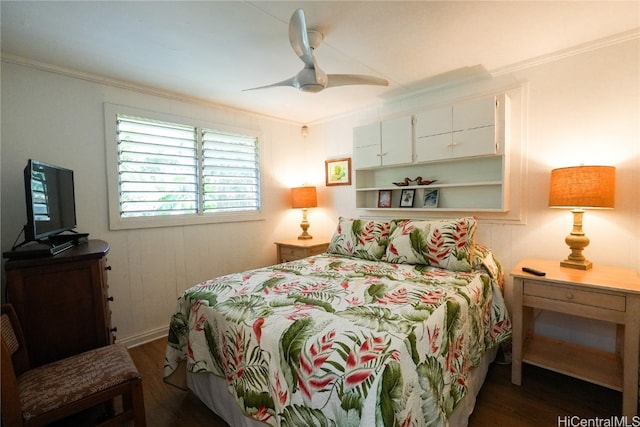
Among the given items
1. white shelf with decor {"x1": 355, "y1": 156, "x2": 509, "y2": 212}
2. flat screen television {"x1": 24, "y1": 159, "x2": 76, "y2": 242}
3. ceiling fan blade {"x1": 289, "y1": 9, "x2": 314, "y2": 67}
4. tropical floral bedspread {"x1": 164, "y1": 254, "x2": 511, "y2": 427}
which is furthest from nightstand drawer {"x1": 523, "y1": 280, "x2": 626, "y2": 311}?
flat screen television {"x1": 24, "y1": 159, "x2": 76, "y2": 242}

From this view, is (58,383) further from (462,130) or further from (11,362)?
(462,130)

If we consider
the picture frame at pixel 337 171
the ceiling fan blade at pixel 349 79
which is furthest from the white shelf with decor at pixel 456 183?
the ceiling fan blade at pixel 349 79

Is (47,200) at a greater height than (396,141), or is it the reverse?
(396,141)

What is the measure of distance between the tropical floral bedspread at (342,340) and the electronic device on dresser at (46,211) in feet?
2.70

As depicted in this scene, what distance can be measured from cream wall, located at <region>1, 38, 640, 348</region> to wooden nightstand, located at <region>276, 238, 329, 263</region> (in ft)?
2.43

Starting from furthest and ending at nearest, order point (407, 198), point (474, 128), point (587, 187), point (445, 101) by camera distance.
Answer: point (407, 198) < point (445, 101) < point (474, 128) < point (587, 187)

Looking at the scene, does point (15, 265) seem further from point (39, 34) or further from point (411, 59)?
point (411, 59)

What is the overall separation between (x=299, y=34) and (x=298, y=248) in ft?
7.68

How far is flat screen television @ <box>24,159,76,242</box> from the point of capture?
1571mm

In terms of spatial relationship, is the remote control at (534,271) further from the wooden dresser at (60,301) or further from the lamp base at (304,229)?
the wooden dresser at (60,301)

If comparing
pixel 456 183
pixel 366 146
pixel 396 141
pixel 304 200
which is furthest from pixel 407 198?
pixel 304 200

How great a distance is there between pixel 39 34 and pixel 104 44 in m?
0.34

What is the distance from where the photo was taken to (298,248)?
3.42 metres

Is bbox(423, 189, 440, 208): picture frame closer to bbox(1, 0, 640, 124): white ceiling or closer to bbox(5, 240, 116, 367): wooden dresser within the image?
bbox(1, 0, 640, 124): white ceiling
